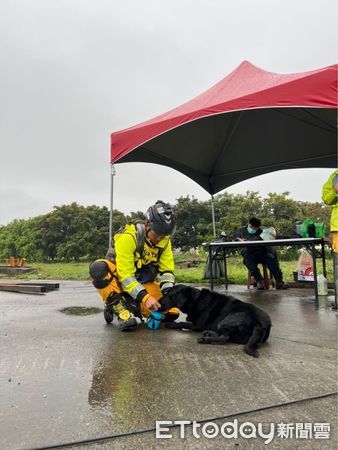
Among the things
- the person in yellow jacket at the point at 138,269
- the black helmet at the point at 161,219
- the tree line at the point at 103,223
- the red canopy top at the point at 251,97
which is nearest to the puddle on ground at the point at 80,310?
the person in yellow jacket at the point at 138,269

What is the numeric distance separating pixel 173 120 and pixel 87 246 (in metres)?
24.8

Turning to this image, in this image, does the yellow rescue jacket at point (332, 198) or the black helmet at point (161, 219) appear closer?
the black helmet at point (161, 219)

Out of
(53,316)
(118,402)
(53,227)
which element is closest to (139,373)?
(118,402)

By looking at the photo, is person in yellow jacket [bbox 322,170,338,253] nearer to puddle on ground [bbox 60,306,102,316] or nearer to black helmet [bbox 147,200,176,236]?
black helmet [bbox 147,200,176,236]

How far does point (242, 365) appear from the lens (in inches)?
83.8

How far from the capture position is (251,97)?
3.39 meters

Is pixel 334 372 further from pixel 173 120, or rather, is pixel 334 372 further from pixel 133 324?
pixel 173 120

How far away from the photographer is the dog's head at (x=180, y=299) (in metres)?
3.04

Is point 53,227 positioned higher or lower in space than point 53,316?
higher

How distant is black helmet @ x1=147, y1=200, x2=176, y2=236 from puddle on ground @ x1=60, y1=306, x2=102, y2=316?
5.28 feet

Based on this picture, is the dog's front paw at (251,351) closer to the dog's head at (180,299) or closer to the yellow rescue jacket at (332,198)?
the dog's head at (180,299)

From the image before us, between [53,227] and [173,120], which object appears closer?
[173,120]

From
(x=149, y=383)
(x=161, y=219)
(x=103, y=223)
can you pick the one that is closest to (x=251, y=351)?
(x=149, y=383)

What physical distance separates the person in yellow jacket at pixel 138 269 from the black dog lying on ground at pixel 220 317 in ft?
0.76
